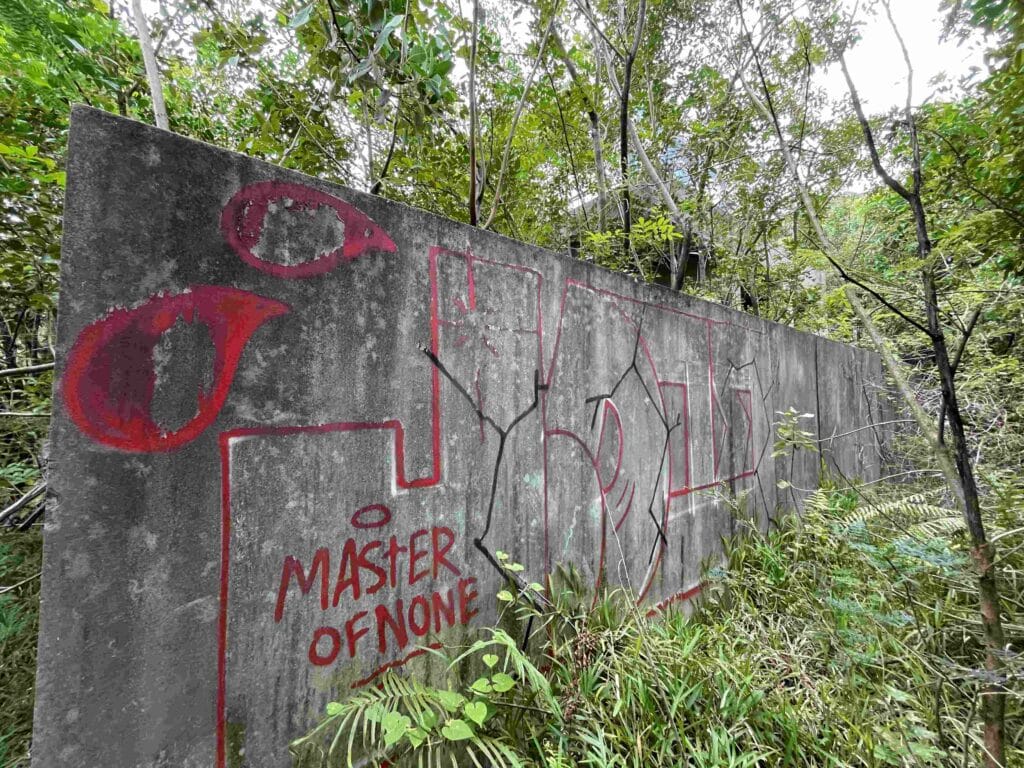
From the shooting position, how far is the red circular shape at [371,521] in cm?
133

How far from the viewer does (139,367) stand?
3.26 feet

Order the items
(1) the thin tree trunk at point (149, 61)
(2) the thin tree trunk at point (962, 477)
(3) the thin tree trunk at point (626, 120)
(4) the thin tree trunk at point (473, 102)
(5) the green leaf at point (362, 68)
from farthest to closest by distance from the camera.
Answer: (3) the thin tree trunk at point (626, 120)
(4) the thin tree trunk at point (473, 102)
(5) the green leaf at point (362, 68)
(1) the thin tree trunk at point (149, 61)
(2) the thin tree trunk at point (962, 477)

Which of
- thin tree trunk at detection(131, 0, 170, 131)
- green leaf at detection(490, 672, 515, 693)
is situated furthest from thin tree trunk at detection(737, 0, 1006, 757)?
thin tree trunk at detection(131, 0, 170, 131)

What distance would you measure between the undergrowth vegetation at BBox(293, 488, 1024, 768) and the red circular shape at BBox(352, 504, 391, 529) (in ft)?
1.52

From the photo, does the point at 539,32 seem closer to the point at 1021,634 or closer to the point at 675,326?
the point at 675,326

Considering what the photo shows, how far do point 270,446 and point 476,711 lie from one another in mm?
1027

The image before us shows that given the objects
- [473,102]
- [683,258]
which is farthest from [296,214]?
[683,258]

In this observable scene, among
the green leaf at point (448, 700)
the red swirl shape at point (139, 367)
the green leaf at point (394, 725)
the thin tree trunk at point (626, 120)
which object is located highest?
the thin tree trunk at point (626, 120)

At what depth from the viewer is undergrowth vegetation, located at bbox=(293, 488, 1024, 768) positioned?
4.50 feet

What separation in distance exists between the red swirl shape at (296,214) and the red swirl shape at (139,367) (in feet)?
0.42

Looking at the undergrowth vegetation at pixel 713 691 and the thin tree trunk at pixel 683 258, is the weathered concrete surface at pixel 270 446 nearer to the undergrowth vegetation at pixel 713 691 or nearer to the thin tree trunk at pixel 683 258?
the undergrowth vegetation at pixel 713 691

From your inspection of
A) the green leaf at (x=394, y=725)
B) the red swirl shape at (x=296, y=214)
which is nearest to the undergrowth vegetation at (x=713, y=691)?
the green leaf at (x=394, y=725)

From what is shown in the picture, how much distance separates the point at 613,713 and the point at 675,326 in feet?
6.73

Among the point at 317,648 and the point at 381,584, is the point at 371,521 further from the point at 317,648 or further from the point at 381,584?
the point at 317,648
